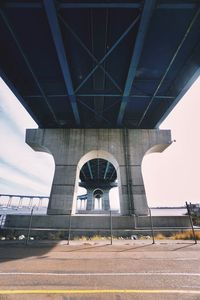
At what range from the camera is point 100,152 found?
15945mm

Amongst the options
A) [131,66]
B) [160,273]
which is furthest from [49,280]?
[131,66]

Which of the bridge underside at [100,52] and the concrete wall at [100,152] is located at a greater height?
the bridge underside at [100,52]

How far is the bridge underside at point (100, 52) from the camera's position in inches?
304

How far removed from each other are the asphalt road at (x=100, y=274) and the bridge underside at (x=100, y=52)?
372 inches

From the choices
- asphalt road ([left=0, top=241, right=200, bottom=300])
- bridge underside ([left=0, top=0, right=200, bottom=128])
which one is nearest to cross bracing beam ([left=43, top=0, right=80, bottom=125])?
bridge underside ([left=0, top=0, right=200, bottom=128])

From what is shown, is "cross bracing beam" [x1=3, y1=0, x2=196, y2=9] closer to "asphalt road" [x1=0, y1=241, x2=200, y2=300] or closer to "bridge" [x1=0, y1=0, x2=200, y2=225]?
"bridge" [x1=0, y1=0, x2=200, y2=225]

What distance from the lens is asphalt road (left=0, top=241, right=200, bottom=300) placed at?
3686 millimetres

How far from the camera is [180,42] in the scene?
910cm

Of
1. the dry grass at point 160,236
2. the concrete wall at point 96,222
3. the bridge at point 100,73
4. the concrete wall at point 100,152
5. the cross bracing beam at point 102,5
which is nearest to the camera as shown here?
the cross bracing beam at point 102,5

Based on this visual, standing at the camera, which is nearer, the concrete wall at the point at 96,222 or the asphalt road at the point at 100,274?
the asphalt road at the point at 100,274

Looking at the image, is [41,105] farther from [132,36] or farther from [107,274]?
[107,274]

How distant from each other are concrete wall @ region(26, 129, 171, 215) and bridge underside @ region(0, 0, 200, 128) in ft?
6.54

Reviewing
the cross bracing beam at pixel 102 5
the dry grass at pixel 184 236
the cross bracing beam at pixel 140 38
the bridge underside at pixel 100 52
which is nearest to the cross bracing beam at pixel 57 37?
the bridge underside at pixel 100 52

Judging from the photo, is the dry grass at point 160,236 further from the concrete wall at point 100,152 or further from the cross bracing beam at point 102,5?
the cross bracing beam at point 102,5
